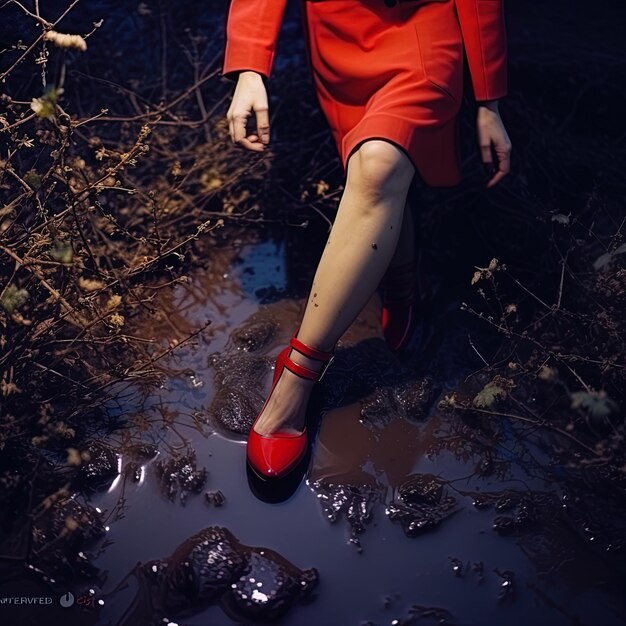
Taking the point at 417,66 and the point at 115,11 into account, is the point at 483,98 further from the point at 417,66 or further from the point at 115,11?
the point at 115,11

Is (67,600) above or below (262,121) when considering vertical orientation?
below

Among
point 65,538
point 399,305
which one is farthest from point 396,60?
point 65,538

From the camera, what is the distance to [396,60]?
183 centimetres

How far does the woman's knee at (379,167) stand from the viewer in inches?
68.0

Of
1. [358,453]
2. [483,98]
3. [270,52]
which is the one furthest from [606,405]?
[270,52]

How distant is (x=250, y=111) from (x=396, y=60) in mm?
408

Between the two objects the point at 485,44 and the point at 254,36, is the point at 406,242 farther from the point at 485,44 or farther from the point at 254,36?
the point at 254,36

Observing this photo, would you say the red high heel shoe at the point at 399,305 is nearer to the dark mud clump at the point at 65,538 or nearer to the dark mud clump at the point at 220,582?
the dark mud clump at the point at 220,582

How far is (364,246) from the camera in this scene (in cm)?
178

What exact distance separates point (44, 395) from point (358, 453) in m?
0.91

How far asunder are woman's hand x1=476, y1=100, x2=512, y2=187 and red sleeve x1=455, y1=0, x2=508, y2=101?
0.04m

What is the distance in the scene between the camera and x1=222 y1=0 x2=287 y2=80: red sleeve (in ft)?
6.31

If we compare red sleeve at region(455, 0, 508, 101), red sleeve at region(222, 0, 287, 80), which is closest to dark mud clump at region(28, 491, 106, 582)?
red sleeve at region(222, 0, 287, 80)

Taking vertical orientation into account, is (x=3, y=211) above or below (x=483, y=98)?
below
